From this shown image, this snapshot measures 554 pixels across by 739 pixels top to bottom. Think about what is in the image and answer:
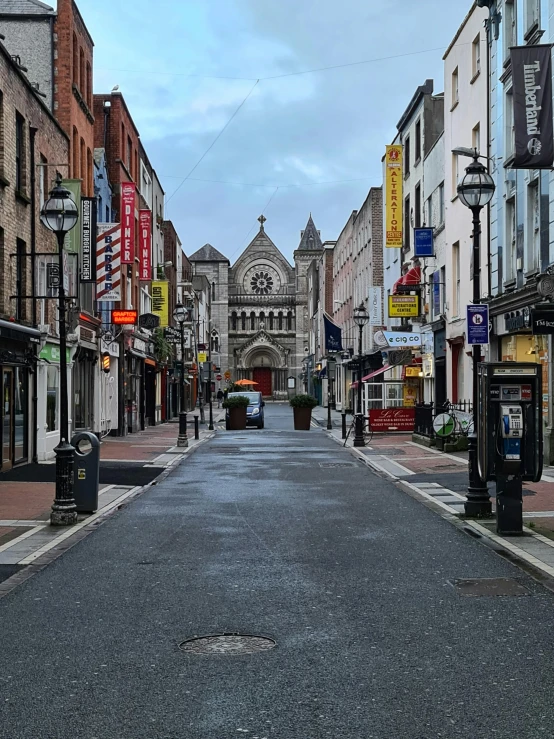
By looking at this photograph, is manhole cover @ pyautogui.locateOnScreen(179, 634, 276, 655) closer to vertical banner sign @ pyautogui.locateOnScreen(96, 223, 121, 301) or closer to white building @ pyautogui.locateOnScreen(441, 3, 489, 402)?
white building @ pyautogui.locateOnScreen(441, 3, 489, 402)

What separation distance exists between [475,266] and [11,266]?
11263mm

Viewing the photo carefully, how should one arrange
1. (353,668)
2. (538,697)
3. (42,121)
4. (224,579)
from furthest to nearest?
(42,121) → (224,579) → (353,668) → (538,697)

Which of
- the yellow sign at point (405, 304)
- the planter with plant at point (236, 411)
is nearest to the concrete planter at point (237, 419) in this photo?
the planter with plant at point (236, 411)

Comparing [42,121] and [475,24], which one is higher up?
[475,24]

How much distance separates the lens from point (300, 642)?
6.87m

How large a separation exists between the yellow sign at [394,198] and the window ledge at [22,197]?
71.9 feet

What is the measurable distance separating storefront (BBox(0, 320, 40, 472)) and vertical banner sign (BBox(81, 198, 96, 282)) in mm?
6018

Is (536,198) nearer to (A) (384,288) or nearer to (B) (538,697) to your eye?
(B) (538,697)

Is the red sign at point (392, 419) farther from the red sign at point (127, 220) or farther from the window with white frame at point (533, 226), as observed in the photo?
the window with white frame at point (533, 226)

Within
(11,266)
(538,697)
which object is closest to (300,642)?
(538,697)

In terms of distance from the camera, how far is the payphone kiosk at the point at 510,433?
1175 centimetres

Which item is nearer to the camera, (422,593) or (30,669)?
(30,669)

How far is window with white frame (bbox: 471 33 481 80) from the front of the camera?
1136 inches

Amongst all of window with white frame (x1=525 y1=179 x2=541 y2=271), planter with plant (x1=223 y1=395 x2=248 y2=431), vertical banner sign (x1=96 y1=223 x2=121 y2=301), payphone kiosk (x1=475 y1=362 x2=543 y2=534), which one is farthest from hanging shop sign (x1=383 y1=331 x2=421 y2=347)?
payphone kiosk (x1=475 y1=362 x2=543 y2=534)
